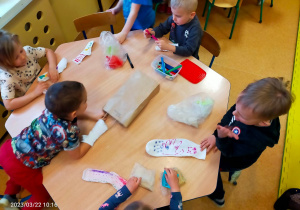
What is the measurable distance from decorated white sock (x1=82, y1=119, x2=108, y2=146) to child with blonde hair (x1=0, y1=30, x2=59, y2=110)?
0.43m

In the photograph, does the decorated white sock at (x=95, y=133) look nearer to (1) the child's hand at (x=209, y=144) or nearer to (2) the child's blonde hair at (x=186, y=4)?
(1) the child's hand at (x=209, y=144)

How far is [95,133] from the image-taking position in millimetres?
1153

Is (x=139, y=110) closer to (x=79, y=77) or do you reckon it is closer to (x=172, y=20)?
(x=79, y=77)

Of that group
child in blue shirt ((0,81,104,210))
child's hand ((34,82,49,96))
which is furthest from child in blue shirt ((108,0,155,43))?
child in blue shirt ((0,81,104,210))

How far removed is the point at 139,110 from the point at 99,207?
0.52 meters

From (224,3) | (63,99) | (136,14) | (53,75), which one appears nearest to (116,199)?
(63,99)

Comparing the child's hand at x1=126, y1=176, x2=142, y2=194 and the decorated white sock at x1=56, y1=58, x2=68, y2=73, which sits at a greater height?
the decorated white sock at x1=56, y1=58, x2=68, y2=73

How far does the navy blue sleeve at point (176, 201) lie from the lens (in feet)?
3.09

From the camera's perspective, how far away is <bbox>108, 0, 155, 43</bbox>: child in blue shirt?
5.34 feet

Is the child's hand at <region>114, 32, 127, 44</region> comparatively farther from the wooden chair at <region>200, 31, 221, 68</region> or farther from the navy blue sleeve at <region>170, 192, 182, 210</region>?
the navy blue sleeve at <region>170, 192, 182, 210</region>

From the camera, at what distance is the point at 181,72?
1.40 metres

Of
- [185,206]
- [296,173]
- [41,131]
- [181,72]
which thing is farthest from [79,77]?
[296,173]

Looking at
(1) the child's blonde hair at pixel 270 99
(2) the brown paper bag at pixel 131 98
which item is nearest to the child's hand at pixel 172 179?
(2) the brown paper bag at pixel 131 98

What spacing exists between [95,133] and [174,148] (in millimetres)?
429
